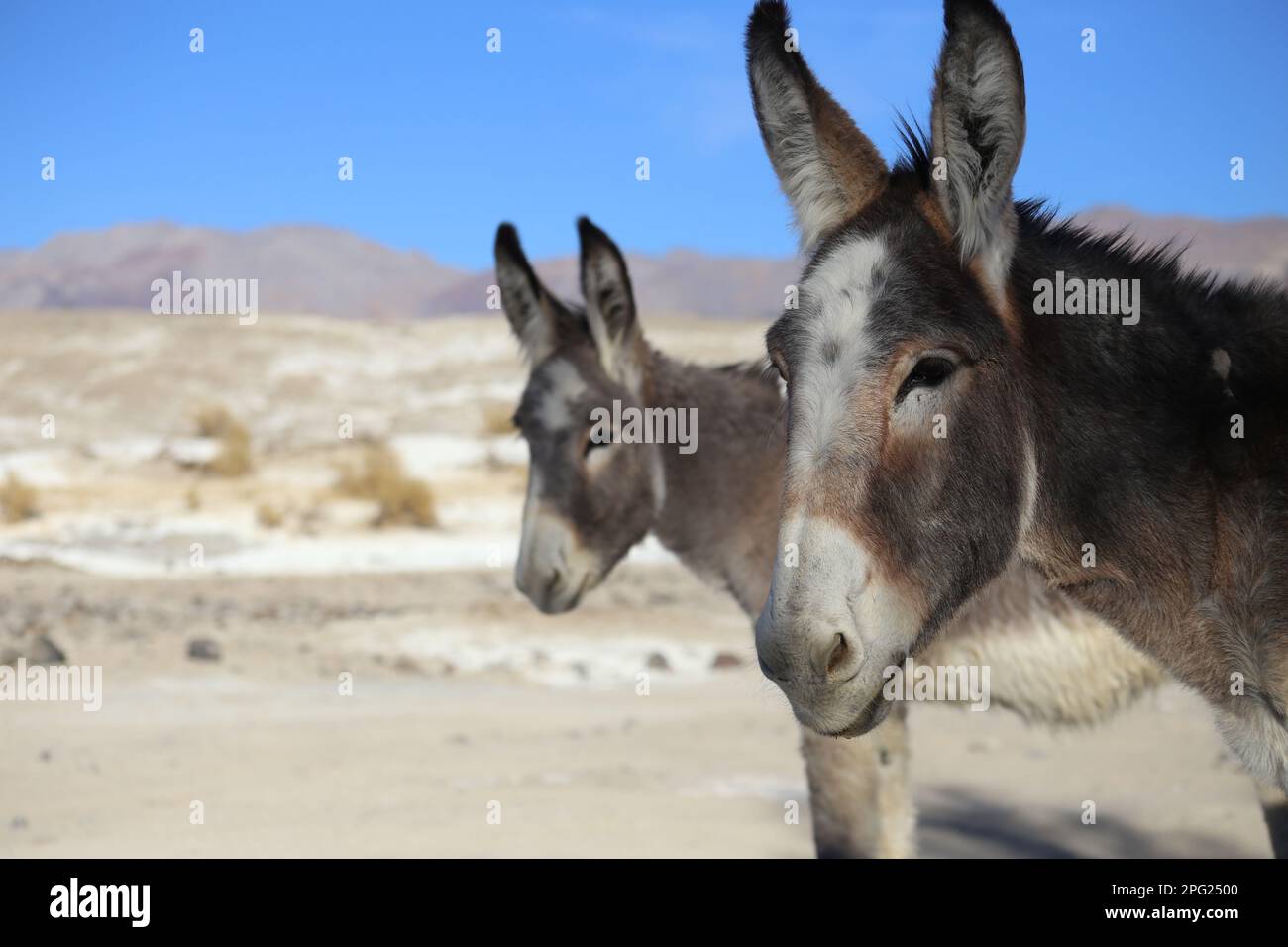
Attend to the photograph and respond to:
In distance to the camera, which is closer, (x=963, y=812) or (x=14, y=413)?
(x=963, y=812)

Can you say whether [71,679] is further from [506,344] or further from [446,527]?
[506,344]

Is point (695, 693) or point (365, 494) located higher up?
point (365, 494)

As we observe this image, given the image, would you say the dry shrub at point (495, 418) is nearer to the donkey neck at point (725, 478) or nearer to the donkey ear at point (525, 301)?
the donkey ear at point (525, 301)

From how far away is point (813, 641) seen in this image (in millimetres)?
2670

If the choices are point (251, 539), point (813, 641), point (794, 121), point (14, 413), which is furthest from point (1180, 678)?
point (14, 413)

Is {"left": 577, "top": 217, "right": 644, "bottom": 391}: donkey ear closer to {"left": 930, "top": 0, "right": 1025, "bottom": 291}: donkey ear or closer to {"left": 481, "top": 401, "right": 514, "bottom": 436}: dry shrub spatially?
{"left": 930, "top": 0, "right": 1025, "bottom": 291}: donkey ear

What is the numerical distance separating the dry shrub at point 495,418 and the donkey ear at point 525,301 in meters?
21.1

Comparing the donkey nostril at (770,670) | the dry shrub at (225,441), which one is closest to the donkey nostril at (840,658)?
the donkey nostril at (770,670)

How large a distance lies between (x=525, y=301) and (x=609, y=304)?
0.54 meters

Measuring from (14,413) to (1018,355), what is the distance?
106 ft

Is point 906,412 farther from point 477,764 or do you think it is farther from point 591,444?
point 477,764

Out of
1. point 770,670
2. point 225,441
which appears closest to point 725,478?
point 770,670

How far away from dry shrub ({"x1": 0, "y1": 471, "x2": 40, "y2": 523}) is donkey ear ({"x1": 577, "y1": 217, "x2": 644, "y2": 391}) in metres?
17.2

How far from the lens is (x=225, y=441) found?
2753cm
